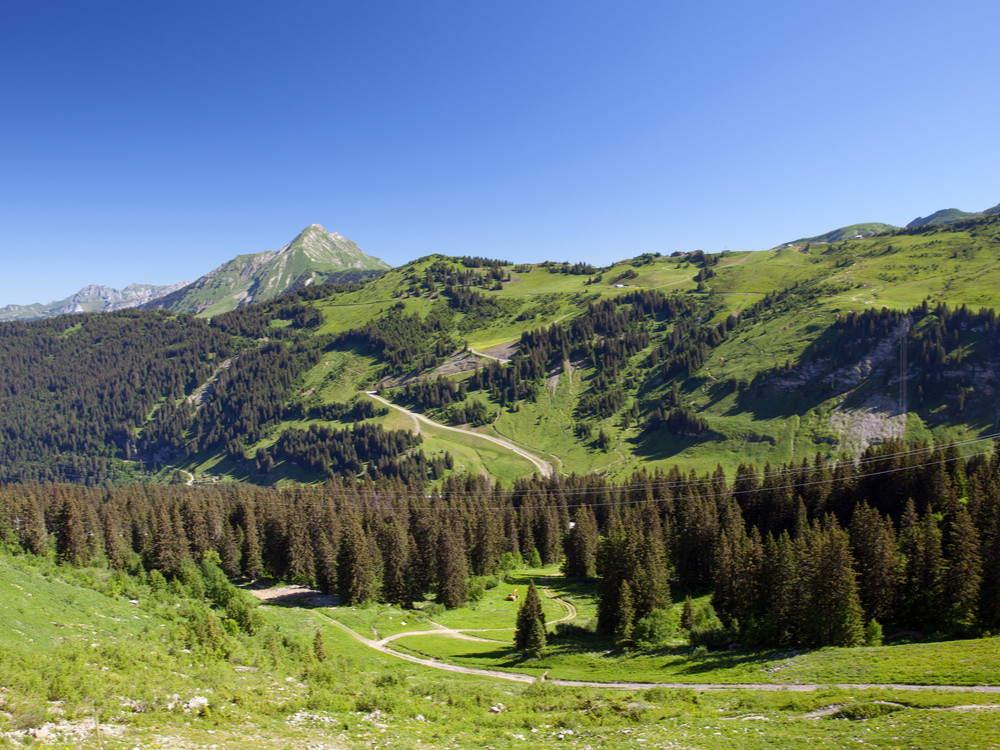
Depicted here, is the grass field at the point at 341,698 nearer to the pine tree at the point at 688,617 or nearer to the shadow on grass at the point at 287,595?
the pine tree at the point at 688,617

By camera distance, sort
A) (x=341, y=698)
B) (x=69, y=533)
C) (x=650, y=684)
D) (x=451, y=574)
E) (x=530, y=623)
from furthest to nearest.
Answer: (x=451, y=574) → (x=69, y=533) → (x=530, y=623) → (x=650, y=684) → (x=341, y=698)

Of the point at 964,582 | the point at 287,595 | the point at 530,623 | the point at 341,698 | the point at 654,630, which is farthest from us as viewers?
the point at 287,595

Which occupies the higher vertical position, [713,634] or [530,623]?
[530,623]

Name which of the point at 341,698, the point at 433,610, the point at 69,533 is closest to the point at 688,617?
the point at 433,610

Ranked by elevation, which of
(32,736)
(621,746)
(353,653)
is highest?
(32,736)

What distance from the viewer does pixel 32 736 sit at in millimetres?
19203

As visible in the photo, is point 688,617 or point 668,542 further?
point 668,542

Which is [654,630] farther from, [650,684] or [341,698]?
[341,698]

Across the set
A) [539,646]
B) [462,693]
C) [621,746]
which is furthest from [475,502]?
[621,746]

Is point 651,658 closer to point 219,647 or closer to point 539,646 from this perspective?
point 539,646

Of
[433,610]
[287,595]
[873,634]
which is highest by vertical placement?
[873,634]

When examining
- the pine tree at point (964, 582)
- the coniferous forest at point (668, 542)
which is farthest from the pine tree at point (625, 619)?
the pine tree at point (964, 582)

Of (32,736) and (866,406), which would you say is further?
(866,406)

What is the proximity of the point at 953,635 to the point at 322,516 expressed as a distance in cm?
9743
